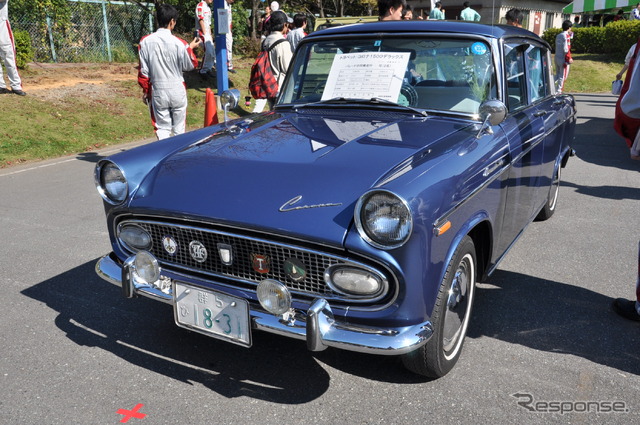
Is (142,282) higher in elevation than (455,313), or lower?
higher

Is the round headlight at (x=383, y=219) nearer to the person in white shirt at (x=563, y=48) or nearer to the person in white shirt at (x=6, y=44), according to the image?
the person in white shirt at (x=6, y=44)

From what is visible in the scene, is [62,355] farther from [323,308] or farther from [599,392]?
[599,392]

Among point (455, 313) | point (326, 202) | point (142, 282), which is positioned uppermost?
point (326, 202)

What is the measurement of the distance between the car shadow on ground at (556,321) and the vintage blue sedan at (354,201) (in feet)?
1.21

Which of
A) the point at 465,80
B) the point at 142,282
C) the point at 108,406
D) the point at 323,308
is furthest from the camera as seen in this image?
the point at 465,80

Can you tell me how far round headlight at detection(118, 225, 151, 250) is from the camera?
289 cm

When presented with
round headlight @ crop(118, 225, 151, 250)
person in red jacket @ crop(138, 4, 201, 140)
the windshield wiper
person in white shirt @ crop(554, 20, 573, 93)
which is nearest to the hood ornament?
round headlight @ crop(118, 225, 151, 250)

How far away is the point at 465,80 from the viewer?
3479mm

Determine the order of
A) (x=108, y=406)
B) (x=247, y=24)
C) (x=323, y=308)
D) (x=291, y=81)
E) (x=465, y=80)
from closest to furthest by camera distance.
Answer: (x=323, y=308), (x=108, y=406), (x=465, y=80), (x=291, y=81), (x=247, y=24)

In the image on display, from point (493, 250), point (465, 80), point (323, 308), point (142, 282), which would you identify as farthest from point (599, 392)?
point (142, 282)

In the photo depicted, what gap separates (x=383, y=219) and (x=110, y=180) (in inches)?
59.3

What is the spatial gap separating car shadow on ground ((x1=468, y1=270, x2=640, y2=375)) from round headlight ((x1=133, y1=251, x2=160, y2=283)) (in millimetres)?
1739

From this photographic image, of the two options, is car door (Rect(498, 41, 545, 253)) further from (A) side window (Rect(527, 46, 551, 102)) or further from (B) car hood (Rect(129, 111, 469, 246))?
(B) car hood (Rect(129, 111, 469, 246))

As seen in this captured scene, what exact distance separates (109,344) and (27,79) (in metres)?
9.55
